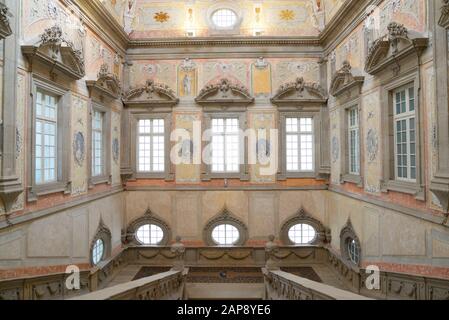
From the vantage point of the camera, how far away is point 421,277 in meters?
6.48

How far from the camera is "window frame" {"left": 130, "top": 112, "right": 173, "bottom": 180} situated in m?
13.1

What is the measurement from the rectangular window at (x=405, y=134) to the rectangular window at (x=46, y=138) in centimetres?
838

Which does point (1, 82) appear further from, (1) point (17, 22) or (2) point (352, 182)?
(2) point (352, 182)

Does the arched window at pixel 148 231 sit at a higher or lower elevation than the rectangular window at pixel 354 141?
lower

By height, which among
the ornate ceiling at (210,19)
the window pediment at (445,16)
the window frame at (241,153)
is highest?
the ornate ceiling at (210,19)

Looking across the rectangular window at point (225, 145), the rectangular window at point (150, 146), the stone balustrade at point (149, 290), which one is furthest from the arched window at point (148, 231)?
the stone balustrade at point (149, 290)

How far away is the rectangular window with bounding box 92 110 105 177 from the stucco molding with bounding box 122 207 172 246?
8.82ft

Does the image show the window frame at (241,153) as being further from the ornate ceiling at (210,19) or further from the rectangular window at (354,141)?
the rectangular window at (354,141)

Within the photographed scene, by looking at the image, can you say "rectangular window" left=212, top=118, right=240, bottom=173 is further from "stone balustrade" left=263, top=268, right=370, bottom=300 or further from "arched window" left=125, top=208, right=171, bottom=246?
"stone balustrade" left=263, top=268, right=370, bottom=300

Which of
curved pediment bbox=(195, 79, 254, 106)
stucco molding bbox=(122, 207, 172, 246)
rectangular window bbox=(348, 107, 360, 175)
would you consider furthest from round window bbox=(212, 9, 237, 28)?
stucco molding bbox=(122, 207, 172, 246)

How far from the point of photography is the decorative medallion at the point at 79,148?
9.18 m

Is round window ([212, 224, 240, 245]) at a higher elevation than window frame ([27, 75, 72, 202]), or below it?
below

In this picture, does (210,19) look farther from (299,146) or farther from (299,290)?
(299,290)

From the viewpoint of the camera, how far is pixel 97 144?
11.1m
